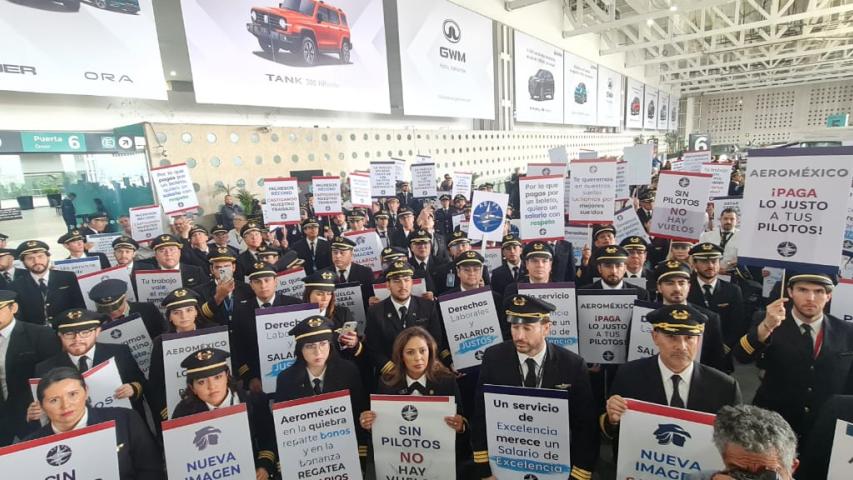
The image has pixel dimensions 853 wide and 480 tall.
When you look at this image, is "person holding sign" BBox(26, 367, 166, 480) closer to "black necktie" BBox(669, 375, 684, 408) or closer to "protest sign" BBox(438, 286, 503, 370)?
"protest sign" BBox(438, 286, 503, 370)

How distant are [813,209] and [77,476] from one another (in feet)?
14.8

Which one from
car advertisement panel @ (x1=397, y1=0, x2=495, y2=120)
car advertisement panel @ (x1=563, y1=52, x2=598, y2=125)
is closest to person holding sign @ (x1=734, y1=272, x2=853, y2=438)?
car advertisement panel @ (x1=397, y1=0, x2=495, y2=120)

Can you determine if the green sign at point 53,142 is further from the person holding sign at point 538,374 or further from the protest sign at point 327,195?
the person holding sign at point 538,374

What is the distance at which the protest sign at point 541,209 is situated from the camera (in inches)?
209

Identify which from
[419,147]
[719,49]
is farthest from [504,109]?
[719,49]

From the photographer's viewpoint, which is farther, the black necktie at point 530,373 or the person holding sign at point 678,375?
the black necktie at point 530,373

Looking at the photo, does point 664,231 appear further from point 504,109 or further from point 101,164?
point 504,109

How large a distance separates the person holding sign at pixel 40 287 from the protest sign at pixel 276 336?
2992 millimetres

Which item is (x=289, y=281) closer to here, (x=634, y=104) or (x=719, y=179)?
(x=719, y=179)

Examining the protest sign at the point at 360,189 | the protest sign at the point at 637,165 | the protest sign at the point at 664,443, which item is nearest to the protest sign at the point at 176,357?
the protest sign at the point at 664,443

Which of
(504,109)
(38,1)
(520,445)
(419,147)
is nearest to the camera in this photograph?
(520,445)

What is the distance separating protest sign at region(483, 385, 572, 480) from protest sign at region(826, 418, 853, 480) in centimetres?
113

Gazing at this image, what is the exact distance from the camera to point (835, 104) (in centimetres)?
3862

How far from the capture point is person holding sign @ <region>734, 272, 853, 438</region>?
2678mm
